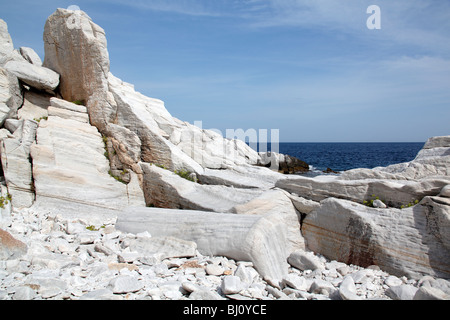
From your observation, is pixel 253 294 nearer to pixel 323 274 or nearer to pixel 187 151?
pixel 323 274

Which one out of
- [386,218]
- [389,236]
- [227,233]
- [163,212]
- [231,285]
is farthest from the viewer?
[163,212]

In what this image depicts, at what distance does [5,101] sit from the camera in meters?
12.0

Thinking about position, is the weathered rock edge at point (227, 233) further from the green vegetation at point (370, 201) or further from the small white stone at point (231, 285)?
the green vegetation at point (370, 201)

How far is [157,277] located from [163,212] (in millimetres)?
2690

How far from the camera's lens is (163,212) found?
870 centimetres

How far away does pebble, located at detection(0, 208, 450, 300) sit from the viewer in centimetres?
539

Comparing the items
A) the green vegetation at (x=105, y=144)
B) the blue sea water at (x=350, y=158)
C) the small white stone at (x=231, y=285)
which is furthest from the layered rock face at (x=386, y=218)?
the blue sea water at (x=350, y=158)

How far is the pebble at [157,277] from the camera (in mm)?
5387

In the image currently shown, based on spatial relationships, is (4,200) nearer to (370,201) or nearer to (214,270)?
(214,270)

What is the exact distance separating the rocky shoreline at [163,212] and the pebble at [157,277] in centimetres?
3

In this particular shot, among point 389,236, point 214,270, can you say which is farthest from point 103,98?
point 389,236

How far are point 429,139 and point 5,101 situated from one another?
624 inches

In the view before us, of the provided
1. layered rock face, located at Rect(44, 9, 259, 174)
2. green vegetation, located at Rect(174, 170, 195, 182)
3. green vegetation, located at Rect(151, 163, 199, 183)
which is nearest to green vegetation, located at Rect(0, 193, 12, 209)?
layered rock face, located at Rect(44, 9, 259, 174)
